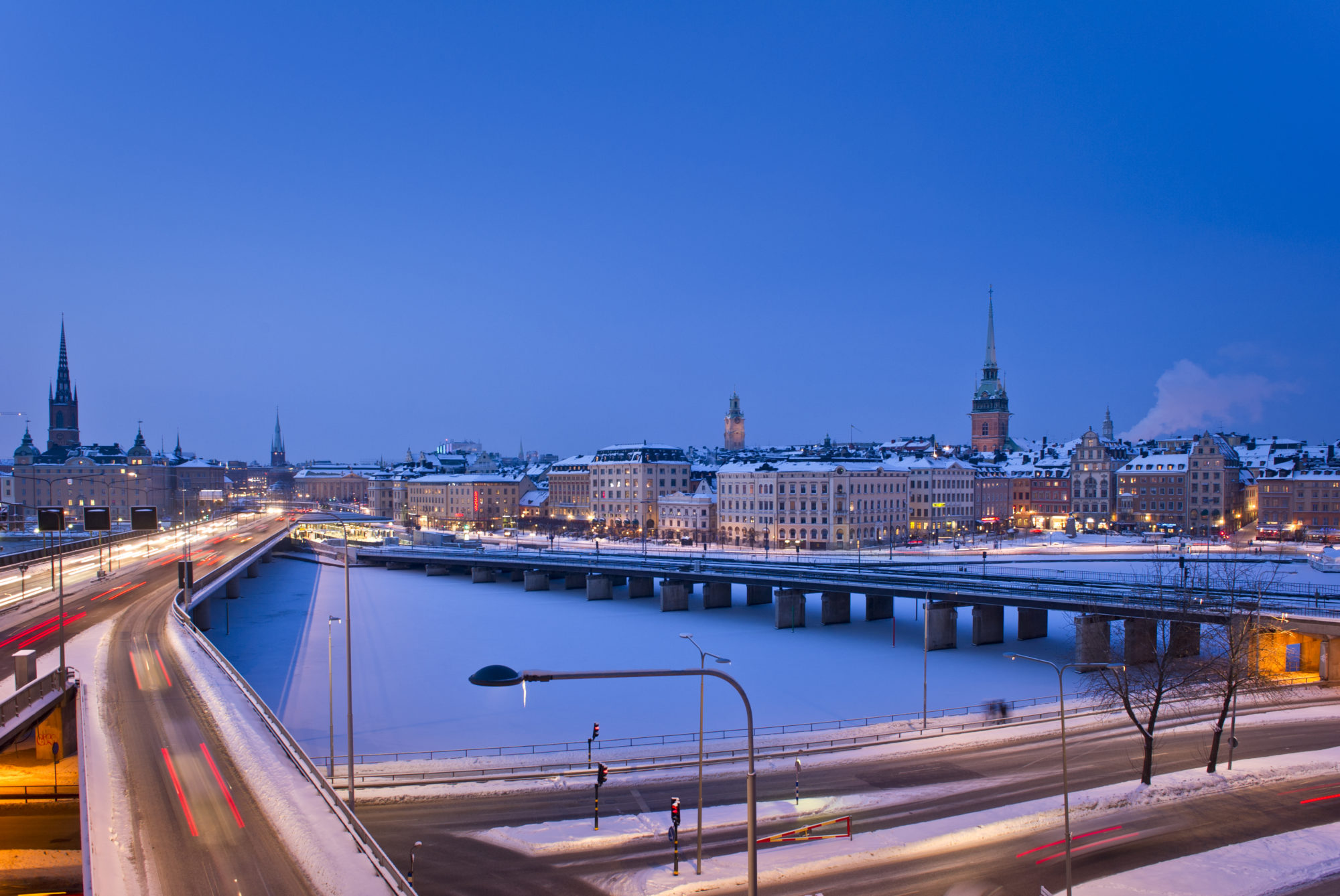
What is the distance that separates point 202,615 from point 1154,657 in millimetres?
65252

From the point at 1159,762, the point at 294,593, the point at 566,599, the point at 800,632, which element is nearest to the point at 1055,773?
the point at 1159,762

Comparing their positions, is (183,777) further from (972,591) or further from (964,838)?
(972,591)

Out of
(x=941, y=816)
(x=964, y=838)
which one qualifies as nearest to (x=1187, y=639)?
(x=941, y=816)

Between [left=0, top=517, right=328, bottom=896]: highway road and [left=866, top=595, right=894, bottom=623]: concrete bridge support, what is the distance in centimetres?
5335

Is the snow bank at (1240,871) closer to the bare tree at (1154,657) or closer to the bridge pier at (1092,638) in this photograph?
A: the bare tree at (1154,657)

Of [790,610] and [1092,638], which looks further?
[790,610]

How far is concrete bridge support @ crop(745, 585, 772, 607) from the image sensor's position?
287 ft

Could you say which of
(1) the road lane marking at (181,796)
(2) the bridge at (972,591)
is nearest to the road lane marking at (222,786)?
(1) the road lane marking at (181,796)

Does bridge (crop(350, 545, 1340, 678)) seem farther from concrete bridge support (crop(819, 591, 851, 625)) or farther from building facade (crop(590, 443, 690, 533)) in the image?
building facade (crop(590, 443, 690, 533))

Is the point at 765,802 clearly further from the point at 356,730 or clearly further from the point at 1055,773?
the point at 356,730

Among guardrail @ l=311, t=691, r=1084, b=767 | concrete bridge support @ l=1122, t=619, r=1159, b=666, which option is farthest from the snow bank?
concrete bridge support @ l=1122, t=619, r=1159, b=666

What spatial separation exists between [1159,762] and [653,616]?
171ft

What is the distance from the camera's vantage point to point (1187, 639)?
5531cm

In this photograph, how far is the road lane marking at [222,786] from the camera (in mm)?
22016
